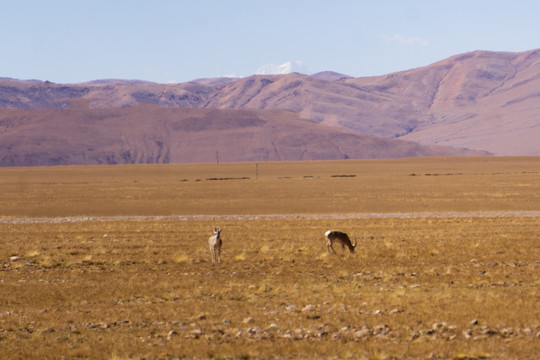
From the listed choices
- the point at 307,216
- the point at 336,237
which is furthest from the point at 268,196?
the point at 336,237

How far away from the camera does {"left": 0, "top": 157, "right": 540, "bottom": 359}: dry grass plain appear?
999 cm

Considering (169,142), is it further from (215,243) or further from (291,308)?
(291,308)

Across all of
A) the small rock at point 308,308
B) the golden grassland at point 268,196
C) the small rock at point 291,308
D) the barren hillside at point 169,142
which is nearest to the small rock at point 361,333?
the small rock at point 308,308

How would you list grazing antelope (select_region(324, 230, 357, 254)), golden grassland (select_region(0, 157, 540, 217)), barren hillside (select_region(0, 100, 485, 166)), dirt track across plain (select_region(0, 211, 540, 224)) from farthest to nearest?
barren hillside (select_region(0, 100, 485, 166)) → golden grassland (select_region(0, 157, 540, 217)) → dirt track across plain (select_region(0, 211, 540, 224)) → grazing antelope (select_region(324, 230, 357, 254))

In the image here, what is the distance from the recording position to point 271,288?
1467 cm

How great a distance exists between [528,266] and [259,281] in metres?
6.38

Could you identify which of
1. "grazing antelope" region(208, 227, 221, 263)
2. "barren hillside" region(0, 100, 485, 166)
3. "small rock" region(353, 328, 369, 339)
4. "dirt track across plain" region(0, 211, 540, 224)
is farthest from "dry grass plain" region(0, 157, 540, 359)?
"barren hillside" region(0, 100, 485, 166)

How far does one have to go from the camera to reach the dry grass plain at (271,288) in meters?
9.99

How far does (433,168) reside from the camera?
313 ft

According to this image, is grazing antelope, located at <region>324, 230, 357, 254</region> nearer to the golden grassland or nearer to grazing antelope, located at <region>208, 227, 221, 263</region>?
grazing antelope, located at <region>208, 227, 221, 263</region>

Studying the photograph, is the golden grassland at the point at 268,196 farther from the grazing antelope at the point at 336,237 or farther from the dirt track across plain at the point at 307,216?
the grazing antelope at the point at 336,237

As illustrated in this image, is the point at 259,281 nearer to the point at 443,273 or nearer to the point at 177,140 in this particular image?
the point at 443,273

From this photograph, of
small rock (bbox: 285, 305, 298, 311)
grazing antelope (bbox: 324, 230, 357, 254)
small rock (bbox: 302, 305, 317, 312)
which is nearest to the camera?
small rock (bbox: 302, 305, 317, 312)

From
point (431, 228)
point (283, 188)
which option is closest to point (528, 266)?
point (431, 228)
